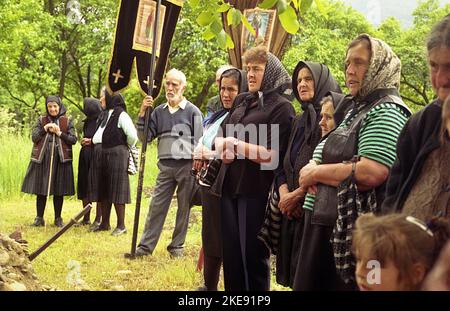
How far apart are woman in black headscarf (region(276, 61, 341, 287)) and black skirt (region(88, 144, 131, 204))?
174 inches

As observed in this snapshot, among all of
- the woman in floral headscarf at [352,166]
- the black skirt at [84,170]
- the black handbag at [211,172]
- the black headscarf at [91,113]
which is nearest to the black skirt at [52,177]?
the black skirt at [84,170]

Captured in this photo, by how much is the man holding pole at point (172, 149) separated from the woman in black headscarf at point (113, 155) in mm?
1264

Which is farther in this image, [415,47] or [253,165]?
[415,47]

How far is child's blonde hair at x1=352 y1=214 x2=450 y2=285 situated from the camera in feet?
6.83

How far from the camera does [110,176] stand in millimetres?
8234

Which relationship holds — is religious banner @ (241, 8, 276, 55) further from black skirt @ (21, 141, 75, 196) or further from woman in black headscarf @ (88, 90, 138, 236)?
black skirt @ (21, 141, 75, 196)

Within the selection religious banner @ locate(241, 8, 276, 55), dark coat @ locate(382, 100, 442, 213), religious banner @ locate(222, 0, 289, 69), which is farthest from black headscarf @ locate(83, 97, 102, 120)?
dark coat @ locate(382, 100, 442, 213)

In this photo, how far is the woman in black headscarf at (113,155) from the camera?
8141 millimetres

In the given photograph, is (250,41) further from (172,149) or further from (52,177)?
(52,177)

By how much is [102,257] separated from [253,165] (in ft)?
10.9

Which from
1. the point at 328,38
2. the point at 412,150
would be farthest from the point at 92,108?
the point at 328,38

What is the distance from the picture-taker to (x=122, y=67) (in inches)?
263

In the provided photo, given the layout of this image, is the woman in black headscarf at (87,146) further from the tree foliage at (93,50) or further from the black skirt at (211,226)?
the tree foliage at (93,50)
